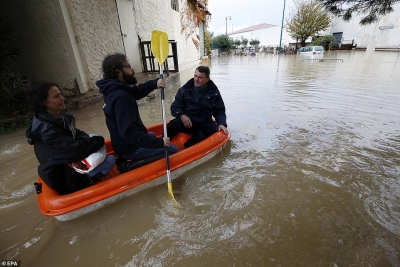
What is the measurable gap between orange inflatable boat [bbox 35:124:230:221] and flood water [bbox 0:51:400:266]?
15 cm

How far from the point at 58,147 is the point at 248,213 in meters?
1.83

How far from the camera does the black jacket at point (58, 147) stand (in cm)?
160

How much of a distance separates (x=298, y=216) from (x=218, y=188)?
90cm

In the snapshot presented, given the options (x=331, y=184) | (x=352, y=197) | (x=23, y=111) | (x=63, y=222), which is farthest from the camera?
(x=23, y=111)

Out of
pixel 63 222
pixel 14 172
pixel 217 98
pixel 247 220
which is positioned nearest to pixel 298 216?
pixel 247 220

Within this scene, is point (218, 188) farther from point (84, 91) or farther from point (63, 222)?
point (84, 91)

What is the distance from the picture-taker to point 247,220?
2.03 m

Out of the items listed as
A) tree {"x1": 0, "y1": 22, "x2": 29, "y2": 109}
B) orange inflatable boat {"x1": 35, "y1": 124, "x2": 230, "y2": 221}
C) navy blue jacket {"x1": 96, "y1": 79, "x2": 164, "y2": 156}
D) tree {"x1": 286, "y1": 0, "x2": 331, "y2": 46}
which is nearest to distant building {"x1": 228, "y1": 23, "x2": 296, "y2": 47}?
tree {"x1": 286, "y1": 0, "x2": 331, "y2": 46}

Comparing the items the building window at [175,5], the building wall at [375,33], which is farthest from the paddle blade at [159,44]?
the building wall at [375,33]

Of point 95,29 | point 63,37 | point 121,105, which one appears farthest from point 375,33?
point 121,105

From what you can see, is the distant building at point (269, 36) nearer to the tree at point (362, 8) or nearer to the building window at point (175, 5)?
the building window at point (175, 5)

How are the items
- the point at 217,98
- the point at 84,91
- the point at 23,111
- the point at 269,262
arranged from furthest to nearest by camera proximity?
1. the point at 84,91
2. the point at 23,111
3. the point at 217,98
4. the point at 269,262

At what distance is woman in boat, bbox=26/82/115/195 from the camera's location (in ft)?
5.24

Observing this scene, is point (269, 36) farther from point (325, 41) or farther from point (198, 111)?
point (198, 111)
